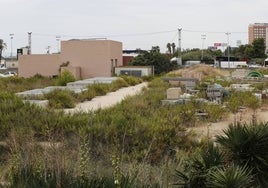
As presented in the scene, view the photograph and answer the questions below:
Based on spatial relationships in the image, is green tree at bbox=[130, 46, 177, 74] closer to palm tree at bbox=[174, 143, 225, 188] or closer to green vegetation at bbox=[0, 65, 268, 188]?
green vegetation at bbox=[0, 65, 268, 188]

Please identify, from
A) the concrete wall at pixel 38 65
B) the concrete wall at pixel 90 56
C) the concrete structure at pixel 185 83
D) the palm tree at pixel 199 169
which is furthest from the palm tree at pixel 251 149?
the concrete wall at pixel 38 65

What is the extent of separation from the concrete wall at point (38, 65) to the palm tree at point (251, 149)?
58.5m

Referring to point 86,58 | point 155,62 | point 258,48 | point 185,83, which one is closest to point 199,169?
point 185,83

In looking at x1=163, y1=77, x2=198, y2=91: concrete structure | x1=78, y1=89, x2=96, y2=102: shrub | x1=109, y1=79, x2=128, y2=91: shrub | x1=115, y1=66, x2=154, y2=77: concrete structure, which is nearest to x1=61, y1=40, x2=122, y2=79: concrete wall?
x1=115, y1=66, x2=154, y2=77: concrete structure

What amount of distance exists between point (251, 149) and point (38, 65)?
6131 centimetres

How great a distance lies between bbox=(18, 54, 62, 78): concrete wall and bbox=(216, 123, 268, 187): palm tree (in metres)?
58.5

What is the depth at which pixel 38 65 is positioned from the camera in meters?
67.0

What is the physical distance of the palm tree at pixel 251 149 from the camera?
7.61 m

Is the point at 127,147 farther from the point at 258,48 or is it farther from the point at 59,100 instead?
the point at 258,48

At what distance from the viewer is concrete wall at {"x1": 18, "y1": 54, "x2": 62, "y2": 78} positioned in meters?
65.7

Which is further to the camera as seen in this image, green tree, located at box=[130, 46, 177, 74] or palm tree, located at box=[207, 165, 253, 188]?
green tree, located at box=[130, 46, 177, 74]

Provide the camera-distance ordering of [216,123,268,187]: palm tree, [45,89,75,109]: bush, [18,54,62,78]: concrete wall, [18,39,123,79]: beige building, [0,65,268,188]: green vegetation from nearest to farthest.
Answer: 1. [0,65,268,188]: green vegetation
2. [216,123,268,187]: palm tree
3. [45,89,75,109]: bush
4. [18,39,123,79]: beige building
5. [18,54,62,78]: concrete wall

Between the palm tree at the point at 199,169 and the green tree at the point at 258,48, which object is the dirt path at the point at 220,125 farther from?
the green tree at the point at 258,48

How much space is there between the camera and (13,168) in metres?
6.49
